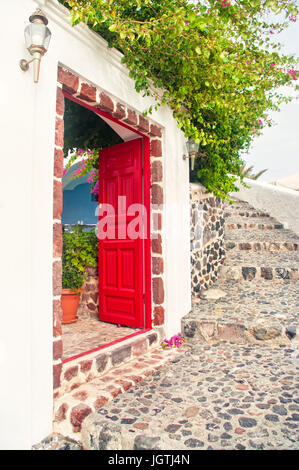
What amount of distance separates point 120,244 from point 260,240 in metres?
3.18

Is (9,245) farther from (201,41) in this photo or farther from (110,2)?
(201,41)

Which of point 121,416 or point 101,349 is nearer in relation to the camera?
point 121,416

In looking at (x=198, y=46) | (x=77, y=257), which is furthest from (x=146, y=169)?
(x=77, y=257)

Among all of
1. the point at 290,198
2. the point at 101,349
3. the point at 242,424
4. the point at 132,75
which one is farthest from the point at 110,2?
the point at 290,198

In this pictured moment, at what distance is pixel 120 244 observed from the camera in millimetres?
3893

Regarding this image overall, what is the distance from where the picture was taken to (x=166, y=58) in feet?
9.97

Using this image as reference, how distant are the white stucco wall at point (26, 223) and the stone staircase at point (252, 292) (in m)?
2.09

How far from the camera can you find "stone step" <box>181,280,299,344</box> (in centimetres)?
328

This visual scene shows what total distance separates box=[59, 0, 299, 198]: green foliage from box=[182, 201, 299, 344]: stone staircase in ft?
7.16

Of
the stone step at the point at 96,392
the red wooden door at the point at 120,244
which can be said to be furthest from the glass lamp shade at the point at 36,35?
the stone step at the point at 96,392

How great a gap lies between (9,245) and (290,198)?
21.7 ft

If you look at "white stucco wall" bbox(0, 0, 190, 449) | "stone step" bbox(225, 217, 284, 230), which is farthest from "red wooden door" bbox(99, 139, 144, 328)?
"stone step" bbox(225, 217, 284, 230)

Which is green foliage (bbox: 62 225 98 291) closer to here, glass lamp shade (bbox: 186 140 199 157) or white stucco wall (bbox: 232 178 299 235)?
glass lamp shade (bbox: 186 140 199 157)

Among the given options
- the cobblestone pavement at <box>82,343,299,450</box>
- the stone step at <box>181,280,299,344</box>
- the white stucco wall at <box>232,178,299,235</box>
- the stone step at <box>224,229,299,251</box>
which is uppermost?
the white stucco wall at <box>232,178,299,235</box>
